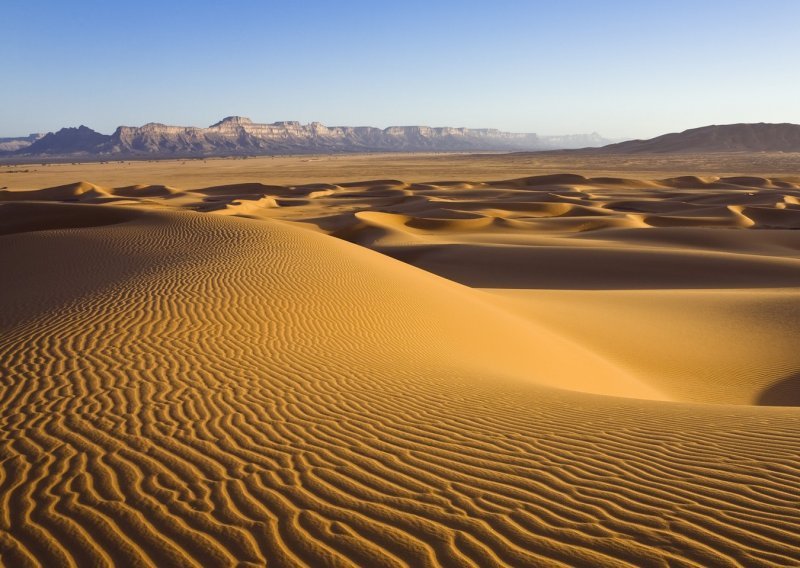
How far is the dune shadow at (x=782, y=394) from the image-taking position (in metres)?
9.52

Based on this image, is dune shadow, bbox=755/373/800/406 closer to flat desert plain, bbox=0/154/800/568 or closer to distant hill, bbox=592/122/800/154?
flat desert plain, bbox=0/154/800/568

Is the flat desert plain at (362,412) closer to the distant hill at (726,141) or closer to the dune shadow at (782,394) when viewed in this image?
the dune shadow at (782,394)

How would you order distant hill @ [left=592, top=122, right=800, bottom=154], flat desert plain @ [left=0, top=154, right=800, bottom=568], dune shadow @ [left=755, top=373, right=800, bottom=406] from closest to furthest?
flat desert plain @ [left=0, top=154, right=800, bottom=568] → dune shadow @ [left=755, top=373, right=800, bottom=406] → distant hill @ [left=592, top=122, right=800, bottom=154]

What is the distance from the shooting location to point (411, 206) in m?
38.8

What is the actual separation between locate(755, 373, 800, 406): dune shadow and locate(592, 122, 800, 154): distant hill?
140m

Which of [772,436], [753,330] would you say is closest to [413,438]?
[772,436]

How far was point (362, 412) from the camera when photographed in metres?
5.70

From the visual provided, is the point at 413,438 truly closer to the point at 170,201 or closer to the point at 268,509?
the point at 268,509

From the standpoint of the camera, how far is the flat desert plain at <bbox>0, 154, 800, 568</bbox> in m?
3.45

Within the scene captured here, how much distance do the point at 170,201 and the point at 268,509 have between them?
130ft

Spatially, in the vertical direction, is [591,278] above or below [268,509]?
below

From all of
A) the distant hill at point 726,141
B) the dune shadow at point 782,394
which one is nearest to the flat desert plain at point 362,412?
the dune shadow at point 782,394

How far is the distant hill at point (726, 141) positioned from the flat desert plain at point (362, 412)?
139 metres

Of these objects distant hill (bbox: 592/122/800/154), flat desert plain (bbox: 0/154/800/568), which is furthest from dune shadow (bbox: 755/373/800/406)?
distant hill (bbox: 592/122/800/154)
